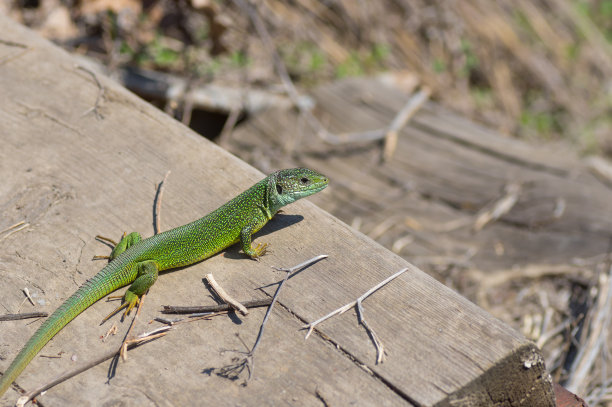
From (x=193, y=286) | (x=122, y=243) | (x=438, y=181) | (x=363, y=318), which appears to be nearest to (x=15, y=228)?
(x=122, y=243)

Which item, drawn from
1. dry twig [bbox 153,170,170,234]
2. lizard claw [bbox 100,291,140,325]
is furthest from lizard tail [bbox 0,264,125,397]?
dry twig [bbox 153,170,170,234]

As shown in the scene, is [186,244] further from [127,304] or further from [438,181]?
[438,181]

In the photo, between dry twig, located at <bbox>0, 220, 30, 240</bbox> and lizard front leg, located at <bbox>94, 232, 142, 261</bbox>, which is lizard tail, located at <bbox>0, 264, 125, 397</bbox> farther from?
dry twig, located at <bbox>0, 220, 30, 240</bbox>

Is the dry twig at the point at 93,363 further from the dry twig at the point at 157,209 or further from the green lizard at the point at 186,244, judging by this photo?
the dry twig at the point at 157,209

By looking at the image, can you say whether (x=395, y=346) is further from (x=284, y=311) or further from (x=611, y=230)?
(x=611, y=230)

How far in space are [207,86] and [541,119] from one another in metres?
5.68

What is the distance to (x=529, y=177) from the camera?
204 inches

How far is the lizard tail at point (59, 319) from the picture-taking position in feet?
6.85

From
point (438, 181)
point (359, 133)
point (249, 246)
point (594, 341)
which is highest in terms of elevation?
point (249, 246)

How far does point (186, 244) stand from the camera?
2.67m

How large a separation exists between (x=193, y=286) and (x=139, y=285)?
0.25 m

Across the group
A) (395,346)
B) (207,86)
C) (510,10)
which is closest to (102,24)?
(207,86)

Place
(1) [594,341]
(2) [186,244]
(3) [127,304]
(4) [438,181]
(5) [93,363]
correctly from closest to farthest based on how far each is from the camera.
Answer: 1. (5) [93,363]
2. (3) [127,304]
3. (2) [186,244]
4. (1) [594,341]
5. (4) [438,181]

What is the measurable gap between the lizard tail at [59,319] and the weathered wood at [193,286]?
44mm
